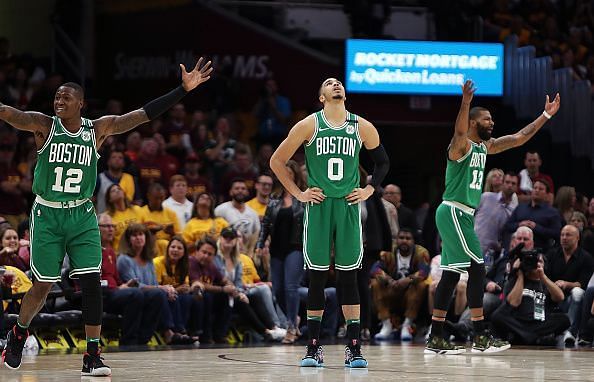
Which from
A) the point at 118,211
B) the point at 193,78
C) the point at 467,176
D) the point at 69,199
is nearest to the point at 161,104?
the point at 193,78

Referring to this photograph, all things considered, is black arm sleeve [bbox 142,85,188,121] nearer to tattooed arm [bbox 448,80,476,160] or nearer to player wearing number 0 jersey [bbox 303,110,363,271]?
player wearing number 0 jersey [bbox 303,110,363,271]

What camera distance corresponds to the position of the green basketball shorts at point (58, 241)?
897 cm

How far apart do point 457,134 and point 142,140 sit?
656 centimetres

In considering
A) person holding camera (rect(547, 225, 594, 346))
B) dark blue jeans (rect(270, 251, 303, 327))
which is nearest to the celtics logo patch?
dark blue jeans (rect(270, 251, 303, 327))

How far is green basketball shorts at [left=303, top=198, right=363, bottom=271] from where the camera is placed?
32.0 ft

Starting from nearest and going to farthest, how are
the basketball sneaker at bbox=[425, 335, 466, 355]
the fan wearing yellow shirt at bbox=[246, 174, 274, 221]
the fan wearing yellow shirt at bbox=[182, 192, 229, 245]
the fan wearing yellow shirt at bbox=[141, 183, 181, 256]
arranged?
the basketball sneaker at bbox=[425, 335, 466, 355]
the fan wearing yellow shirt at bbox=[141, 183, 181, 256]
the fan wearing yellow shirt at bbox=[182, 192, 229, 245]
the fan wearing yellow shirt at bbox=[246, 174, 274, 221]

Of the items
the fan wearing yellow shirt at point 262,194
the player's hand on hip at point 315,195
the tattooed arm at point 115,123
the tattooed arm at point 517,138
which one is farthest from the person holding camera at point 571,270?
the tattooed arm at point 115,123

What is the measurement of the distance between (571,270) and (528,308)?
1.00 metres

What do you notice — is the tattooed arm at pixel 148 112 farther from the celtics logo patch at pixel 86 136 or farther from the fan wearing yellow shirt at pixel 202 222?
the fan wearing yellow shirt at pixel 202 222

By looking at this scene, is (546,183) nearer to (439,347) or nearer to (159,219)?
(439,347)

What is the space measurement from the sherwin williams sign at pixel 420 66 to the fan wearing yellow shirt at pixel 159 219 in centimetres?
486

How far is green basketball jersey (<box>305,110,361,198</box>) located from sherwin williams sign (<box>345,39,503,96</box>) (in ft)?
28.7

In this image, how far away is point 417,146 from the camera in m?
21.0

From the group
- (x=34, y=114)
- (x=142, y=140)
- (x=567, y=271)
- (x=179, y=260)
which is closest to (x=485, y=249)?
(x=567, y=271)
